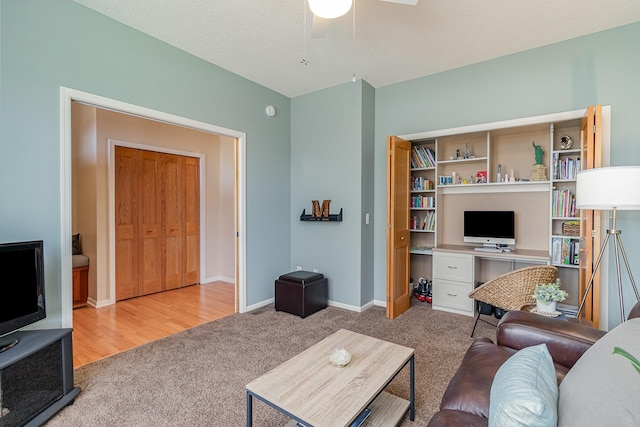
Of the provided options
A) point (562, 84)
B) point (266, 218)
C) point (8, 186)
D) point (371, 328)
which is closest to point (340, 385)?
point (371, 328)

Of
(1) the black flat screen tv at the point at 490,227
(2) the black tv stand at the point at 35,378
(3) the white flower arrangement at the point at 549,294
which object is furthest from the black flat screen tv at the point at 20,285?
(1) the black flat screen tv at the point at 490,227

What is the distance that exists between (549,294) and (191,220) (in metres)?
4.67

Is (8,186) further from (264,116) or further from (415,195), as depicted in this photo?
(415,195)

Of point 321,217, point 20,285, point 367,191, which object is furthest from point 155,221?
point 367,191

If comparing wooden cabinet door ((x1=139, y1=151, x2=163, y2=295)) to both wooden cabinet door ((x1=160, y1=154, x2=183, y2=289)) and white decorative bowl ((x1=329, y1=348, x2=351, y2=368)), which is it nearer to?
wooden cabinet door ((x1=160, y1=154, x2=183, y2=289))

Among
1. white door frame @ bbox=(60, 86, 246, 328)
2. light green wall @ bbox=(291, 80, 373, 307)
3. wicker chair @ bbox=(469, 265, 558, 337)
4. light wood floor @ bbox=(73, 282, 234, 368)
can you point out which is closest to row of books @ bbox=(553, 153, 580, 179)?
wicker chair @ bbox=(469, 265, 558, 337)

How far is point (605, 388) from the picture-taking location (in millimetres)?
833

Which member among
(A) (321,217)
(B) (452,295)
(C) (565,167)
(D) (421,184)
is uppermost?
(C) (565,167)

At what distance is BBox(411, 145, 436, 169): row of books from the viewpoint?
391 cm

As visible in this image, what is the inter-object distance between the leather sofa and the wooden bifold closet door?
14.0 ft

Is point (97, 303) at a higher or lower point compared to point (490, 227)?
lower

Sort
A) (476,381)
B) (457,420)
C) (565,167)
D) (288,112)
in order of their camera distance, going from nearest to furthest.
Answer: (457,420) < (476,381) < (565,167) < (288,112)

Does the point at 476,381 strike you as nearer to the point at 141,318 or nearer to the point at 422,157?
the point at 422,157

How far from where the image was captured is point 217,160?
17.2 feet
